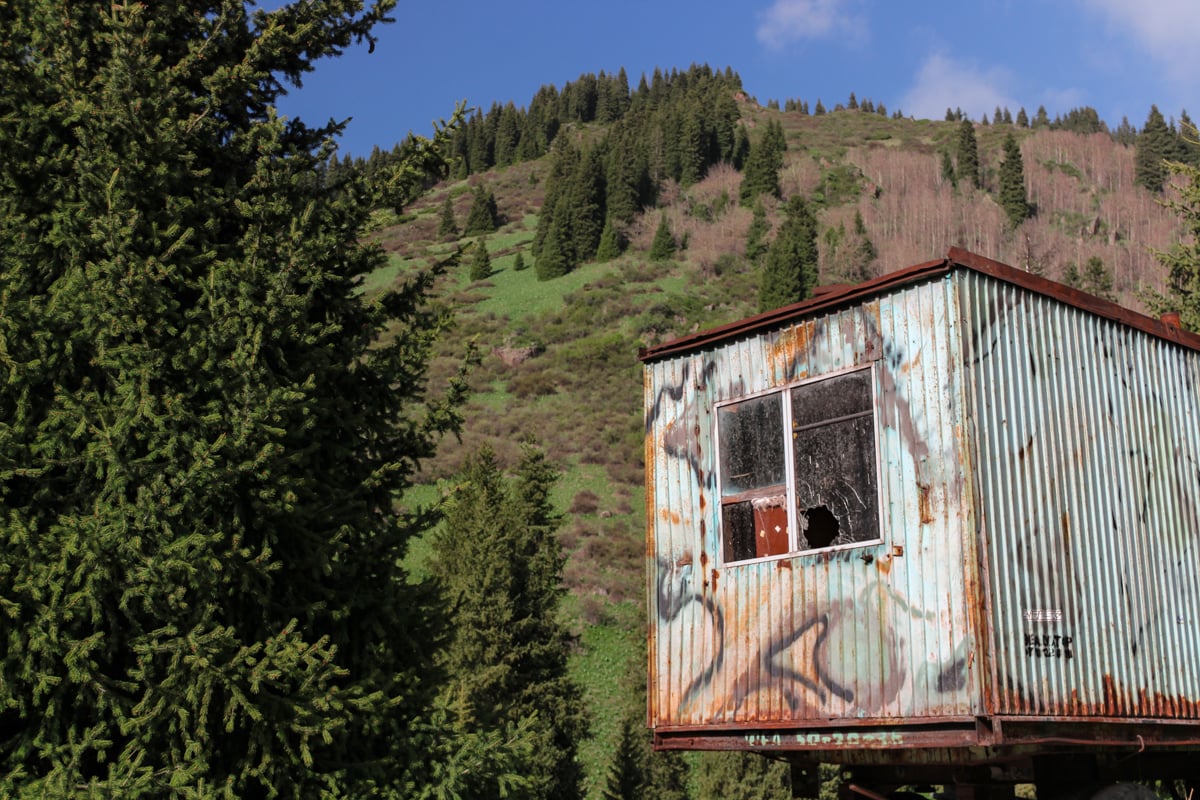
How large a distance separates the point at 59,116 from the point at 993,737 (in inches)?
346

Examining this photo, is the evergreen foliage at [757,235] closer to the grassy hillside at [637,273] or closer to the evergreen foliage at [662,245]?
the grassy hillside at [637,273]

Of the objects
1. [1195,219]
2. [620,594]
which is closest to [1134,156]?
[620,594]

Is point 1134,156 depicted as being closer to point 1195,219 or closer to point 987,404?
point 1195,219

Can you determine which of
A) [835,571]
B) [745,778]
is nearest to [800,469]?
[835,571]

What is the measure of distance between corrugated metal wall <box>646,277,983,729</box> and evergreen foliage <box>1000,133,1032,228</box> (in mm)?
97416

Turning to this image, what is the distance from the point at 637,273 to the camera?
8188cm

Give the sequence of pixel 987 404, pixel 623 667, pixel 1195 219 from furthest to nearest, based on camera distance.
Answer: pixel 623 667 < pixel 1195 219 < pixel 987 404

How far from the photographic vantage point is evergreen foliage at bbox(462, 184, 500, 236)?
10088 centimetres

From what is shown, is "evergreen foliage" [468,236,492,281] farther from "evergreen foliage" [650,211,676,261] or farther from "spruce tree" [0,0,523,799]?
"spruce tree" [0,0,523,799]

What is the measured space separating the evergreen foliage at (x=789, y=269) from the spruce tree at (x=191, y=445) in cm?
5882

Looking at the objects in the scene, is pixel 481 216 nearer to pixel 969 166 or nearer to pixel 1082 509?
pixel 969 166

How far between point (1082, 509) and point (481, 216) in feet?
314

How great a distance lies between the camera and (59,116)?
9039 mm

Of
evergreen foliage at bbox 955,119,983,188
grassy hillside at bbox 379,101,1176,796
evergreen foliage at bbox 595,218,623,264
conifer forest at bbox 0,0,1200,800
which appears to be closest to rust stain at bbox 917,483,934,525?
conifer forest at bbox 0,0,1200,800
